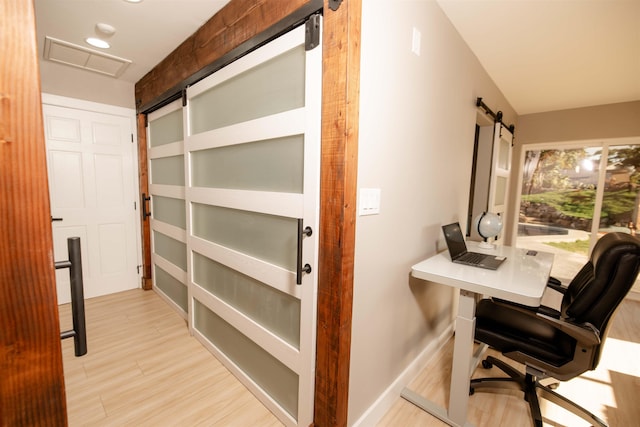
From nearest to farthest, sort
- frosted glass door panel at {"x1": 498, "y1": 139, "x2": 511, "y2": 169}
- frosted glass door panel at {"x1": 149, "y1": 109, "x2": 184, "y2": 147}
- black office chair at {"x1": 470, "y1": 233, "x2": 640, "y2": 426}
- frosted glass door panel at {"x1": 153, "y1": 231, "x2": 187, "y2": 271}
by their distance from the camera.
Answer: black office chair at {"x1": 470, "y1": 233, "x2": 640, "y2": 426}, frosted glass door panel at {"x1": 149, "y1": 109, "x2": 184, "y2": 147}, frosted glass door panel at {"x1": 153, "y1": 231, "x2": 187, "y2": 271}, frosted glass door panel at {"x1": 498, "y1": 139, "x2": 511, "y2": 169}

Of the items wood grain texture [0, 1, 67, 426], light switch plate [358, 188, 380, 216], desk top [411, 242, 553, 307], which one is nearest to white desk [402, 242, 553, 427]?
desk top [411, 242, 553, 307]

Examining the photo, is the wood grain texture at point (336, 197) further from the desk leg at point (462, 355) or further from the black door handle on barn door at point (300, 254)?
the desk leg at point (462, 355)

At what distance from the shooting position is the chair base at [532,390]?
1491mm

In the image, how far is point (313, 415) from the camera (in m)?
1.38

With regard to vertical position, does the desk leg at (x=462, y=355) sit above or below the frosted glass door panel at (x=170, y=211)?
below

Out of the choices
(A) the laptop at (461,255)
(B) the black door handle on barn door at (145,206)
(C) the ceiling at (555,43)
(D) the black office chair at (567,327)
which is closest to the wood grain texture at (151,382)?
(B) the black door handle on barn door at (145,206)

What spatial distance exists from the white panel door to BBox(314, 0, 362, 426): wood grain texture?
2911 millimetres

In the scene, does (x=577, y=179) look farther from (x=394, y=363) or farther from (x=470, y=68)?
(x=394, y=363)

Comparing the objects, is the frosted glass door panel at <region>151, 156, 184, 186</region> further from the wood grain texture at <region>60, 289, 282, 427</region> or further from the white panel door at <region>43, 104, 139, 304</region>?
the wood grain texture at <region>60, 289, 282, 427</region>

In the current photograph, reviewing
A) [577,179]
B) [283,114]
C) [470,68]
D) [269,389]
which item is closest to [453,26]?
[470,68]

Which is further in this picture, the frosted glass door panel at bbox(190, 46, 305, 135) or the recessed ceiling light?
the recessed ceiling light

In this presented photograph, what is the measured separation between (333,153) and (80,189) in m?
3.07

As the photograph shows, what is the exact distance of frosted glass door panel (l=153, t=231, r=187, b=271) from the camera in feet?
8.60

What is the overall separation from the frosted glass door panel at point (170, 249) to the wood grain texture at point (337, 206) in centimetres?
184
